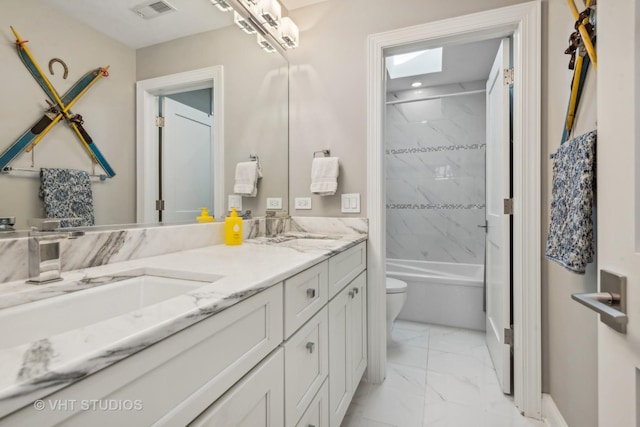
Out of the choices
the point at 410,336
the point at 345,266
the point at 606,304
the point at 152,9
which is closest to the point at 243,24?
the point at 152,9

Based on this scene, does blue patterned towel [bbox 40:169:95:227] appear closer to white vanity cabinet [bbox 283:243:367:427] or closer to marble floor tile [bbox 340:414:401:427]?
white vanity cabinet [bbox 283:243:367:427]

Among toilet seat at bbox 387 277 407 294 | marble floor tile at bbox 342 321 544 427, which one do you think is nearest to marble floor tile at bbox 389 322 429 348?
marble floor tile at bbox 342 321 544 427

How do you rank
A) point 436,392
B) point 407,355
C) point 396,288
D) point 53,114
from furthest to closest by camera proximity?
point 396,288 < point 407,355 < point 436,392 < point 53,114

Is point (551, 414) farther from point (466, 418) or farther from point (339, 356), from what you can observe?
point (339, 356)

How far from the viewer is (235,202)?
→ 5.49 ft

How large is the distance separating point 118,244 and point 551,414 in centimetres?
199

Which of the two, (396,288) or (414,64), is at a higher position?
(414,64)

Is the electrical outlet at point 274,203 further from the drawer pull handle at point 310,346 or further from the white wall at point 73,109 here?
the drawer pull handle at point 310,346

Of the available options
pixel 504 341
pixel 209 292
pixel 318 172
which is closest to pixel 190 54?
pixel 318 172

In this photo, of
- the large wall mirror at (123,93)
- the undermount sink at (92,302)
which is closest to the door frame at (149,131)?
the large wall mirror at (123,93)

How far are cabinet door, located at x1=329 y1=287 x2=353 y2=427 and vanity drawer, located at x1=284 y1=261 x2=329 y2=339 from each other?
0.44 ft

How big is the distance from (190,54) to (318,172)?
0.89 m

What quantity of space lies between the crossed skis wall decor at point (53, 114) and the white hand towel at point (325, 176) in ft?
3.61

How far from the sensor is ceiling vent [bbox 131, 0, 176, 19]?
1.08 metres
